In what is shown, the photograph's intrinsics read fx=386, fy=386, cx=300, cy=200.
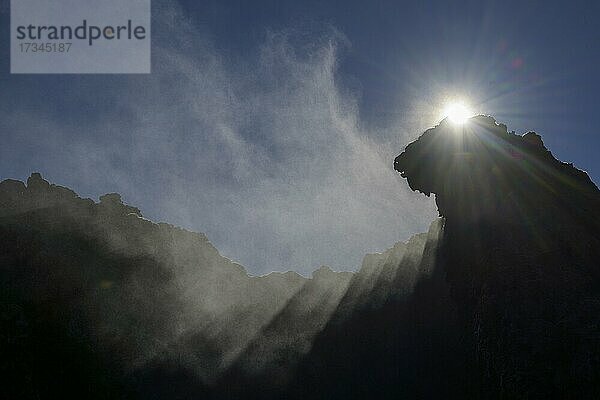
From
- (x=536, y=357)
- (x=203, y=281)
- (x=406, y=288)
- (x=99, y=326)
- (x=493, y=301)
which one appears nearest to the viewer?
(x=536, y=357)

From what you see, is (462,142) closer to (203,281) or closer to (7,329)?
(203,281)

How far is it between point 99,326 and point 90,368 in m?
5.56

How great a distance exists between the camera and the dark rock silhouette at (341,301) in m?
27.6

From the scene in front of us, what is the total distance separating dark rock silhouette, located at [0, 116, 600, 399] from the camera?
90.4 feet

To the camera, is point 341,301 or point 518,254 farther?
point 341,301

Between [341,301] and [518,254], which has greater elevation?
[518,254]

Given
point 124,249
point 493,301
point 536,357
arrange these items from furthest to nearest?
point 124,249, point 493,301, point 536,357

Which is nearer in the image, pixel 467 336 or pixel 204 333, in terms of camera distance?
pixel 467 336

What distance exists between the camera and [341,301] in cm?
6259

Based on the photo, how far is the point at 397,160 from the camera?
5100cm

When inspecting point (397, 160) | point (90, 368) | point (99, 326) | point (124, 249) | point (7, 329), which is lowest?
point (90, 368)

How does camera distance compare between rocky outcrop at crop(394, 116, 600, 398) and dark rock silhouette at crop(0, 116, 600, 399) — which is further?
dark rock silhouette at crop(0, 116, 600, 399)

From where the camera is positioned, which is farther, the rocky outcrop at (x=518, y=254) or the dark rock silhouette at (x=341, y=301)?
the dark rock silhouette at (x=341, y=301)

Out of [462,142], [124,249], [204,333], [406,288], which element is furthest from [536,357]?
[124,249]
